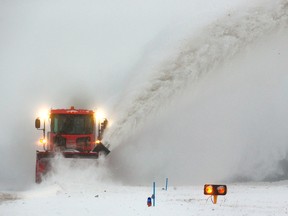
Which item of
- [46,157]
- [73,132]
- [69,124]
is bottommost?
[46,157]

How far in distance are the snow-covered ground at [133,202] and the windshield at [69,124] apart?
4.29 metres

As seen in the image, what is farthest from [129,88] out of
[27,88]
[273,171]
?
[27,88]

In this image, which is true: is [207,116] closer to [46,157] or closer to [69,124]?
[69,124]

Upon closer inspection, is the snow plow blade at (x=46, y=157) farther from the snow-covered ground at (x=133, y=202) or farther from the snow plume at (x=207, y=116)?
the snow plume at (x=207, y=116)

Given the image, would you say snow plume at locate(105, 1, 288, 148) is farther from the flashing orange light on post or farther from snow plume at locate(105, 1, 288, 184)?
the flashing orange light on post

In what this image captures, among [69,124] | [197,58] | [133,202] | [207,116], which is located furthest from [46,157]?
[207,116]

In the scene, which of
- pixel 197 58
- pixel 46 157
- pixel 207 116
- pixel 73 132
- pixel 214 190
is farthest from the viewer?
pixel 207 116

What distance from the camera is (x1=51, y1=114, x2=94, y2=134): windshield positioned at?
98.5 feet

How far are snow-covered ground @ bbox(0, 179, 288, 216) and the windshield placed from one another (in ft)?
14.1

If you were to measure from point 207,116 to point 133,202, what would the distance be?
43.7ft

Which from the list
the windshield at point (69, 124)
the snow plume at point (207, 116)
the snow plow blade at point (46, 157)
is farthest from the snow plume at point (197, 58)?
the snow plow blade at point (46, 157)

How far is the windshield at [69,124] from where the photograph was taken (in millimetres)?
30031

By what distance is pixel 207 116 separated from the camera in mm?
32188

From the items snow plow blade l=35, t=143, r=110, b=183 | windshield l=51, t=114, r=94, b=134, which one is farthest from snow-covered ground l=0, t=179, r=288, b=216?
windshield l=51, t=114, r=94, b=134
